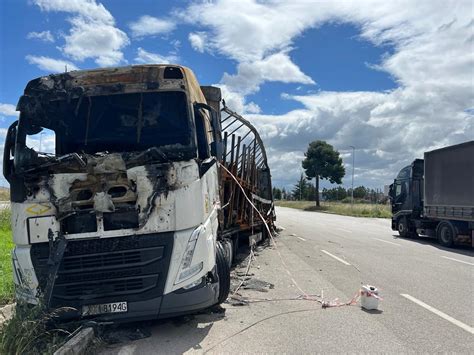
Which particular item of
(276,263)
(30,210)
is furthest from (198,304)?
(276,263)

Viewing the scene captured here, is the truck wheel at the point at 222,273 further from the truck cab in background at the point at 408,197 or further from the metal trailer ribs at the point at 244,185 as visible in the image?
the truck cab in background at the point at 408,197

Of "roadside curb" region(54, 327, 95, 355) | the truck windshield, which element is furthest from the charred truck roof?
"roadside curb" region(54, 327, 95, 355)

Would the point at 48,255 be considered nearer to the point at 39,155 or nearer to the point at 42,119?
the point at 39,155

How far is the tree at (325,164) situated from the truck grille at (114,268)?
190 ft

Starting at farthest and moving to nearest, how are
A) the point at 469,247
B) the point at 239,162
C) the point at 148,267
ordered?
the point at 469,247, the point at 239,162, the point at 148,267

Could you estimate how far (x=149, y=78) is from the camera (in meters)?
6.21

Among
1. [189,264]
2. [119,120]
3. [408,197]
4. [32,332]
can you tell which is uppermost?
[119,120]

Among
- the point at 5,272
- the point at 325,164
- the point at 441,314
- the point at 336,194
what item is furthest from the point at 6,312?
the point at 336,194

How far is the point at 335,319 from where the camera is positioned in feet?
21.2

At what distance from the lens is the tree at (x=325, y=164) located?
6181 centimetres

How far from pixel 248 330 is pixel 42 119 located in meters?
3.95

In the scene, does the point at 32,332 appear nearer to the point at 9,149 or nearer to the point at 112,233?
the point at 112,233

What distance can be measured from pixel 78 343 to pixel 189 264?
1.49 m

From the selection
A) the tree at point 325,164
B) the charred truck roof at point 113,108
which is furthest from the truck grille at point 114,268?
the tree at point 325,164
